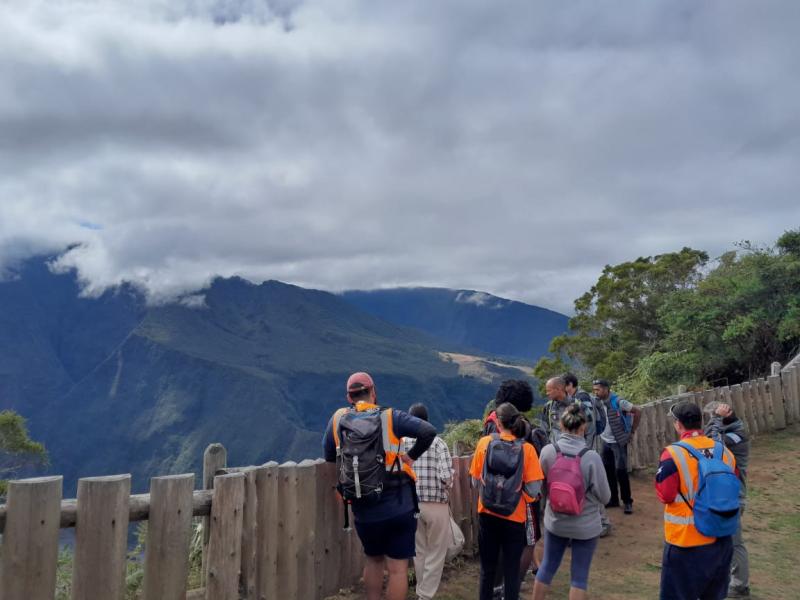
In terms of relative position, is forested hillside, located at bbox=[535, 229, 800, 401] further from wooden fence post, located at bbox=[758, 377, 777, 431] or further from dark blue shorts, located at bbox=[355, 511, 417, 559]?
dark blue shorts, located at bbox=[355, 511, 417, 559]

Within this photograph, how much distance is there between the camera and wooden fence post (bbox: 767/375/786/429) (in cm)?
1377

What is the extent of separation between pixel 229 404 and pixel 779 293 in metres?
138

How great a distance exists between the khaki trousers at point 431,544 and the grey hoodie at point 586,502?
3.53 feet

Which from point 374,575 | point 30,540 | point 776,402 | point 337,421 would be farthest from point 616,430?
point 776,402

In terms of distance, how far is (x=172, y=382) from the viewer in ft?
521

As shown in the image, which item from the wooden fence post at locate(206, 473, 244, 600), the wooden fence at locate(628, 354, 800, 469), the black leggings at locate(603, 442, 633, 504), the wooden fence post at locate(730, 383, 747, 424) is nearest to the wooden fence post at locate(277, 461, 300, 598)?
the wooden fence post at locate(206, 473, 244, 600)

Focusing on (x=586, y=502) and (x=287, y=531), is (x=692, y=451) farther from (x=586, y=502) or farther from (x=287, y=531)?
(x=287, y=531)

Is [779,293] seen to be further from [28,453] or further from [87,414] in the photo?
[87,414]

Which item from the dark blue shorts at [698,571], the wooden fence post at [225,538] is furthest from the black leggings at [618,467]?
the wooden fence post at [225,538]

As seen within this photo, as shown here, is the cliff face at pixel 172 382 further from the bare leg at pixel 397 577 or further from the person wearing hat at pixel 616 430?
the bare leg at pixel 397 577

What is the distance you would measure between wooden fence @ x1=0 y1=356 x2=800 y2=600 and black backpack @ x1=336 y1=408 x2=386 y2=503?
78 cm

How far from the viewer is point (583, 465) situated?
473 centimetres

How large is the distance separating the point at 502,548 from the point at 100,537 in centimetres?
283

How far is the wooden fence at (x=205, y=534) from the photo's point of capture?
3.65 m
